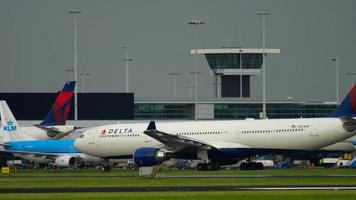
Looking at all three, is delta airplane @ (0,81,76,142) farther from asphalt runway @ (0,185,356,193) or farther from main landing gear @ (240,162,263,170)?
asphalt runway @ (0,185,356,193)

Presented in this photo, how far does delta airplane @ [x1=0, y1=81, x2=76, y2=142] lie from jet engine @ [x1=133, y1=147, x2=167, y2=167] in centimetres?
3412

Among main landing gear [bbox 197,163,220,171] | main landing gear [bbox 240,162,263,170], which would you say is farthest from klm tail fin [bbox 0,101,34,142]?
main landing gear [bbox 240,162,263,170]

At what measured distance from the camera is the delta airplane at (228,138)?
329 feet

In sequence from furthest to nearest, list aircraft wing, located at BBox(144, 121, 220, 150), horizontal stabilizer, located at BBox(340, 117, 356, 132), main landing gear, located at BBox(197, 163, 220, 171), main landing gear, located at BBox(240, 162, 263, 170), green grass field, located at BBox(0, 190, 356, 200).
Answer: main landing gear, located at BBox(240, 162, 263, 170) < main landing gear, located at BBox(197, 163, 220, 171) < aircraft wing, located at BBox(144, 121, 220, 150) < horizontal stabilizer, located at BBox(340, 117, 356, 132) < green grass field, located at BBox(0, 190, 356, 200)

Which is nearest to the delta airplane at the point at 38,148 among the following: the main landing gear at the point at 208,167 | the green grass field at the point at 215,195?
the main landing gear at the point at 208,167

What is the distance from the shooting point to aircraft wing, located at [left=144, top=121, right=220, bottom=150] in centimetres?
10269

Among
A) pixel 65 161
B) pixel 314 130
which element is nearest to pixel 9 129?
pixel 65 161

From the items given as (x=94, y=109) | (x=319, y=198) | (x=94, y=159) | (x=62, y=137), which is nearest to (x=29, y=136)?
(x=62, y=137)

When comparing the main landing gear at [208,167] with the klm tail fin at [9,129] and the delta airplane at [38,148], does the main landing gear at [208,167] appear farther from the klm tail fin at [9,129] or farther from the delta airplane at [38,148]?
the klm tail fin at [9,129]

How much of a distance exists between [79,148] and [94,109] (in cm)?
7469

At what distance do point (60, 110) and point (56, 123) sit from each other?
5.86ft

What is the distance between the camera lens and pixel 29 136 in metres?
131

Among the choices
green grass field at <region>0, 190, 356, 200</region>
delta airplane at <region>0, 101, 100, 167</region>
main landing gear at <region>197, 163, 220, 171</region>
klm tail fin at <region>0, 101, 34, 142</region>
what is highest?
klm tail fin at <region>0, 101, 34, 142</region>

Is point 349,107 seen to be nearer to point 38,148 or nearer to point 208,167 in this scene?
point 208,167
